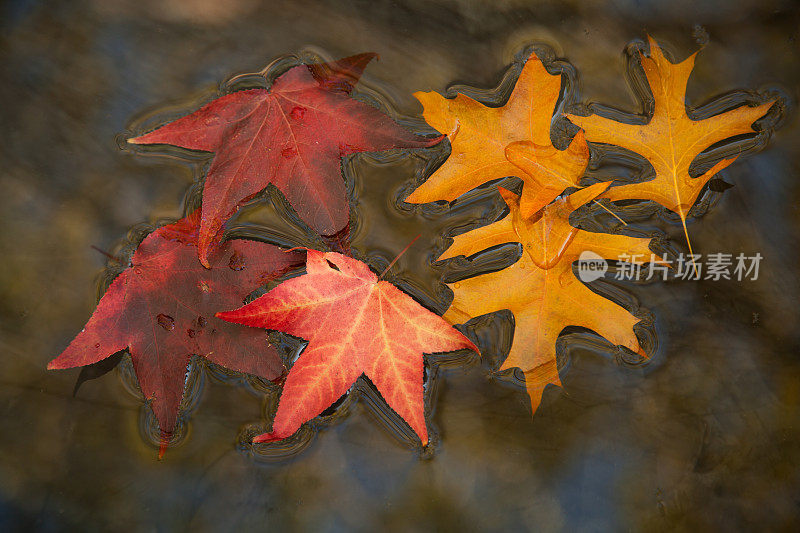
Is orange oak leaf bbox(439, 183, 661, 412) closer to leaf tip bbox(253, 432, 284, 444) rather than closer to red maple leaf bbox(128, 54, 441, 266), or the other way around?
red maple leaf bbox(128, 54, 441, 266)

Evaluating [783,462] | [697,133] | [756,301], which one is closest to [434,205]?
[697,133]

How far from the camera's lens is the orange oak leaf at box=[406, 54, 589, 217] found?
0.96 meters

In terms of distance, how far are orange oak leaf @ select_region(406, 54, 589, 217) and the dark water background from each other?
7 centimetres

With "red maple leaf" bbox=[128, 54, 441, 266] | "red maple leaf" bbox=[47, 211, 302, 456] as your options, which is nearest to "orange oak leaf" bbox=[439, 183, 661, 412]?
"red maple leaf" bbox=[128, 54, 441, 266]

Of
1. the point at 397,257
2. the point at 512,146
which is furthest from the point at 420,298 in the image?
the point at 512,146

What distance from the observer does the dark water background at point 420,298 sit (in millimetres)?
977

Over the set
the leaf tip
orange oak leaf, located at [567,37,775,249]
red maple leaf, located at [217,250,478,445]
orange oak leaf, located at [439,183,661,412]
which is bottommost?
the leaf tip

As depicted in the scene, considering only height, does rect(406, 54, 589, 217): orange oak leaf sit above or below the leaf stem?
above

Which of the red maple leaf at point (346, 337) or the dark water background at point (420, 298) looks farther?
the dark water background at point (420, 298)

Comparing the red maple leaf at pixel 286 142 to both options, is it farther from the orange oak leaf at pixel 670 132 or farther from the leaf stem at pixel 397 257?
the orange oak leaf at pixel 670 132

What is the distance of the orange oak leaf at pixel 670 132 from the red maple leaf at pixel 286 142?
40 centimetres

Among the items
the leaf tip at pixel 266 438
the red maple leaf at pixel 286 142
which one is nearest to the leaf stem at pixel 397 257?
the red maple leaf at pixel 286 142

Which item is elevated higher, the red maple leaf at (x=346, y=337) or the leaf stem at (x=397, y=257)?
the leaf stem at (x=397, y=257)

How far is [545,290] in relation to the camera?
0.97 metres
